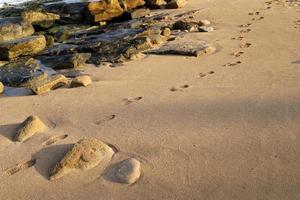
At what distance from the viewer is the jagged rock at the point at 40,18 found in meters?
11.2

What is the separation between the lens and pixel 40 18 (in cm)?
1159

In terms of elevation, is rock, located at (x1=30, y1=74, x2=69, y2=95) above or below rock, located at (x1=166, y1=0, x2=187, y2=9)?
above

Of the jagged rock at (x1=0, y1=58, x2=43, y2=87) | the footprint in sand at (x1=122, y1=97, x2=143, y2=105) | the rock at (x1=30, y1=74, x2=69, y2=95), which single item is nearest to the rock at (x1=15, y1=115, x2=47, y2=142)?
the footprint in sand at (x1=122, y1=97, x2=143, y2=105)

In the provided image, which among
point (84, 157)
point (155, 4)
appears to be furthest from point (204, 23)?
point (84, 157)

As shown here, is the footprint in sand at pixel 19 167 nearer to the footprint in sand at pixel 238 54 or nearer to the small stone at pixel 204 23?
the footprint in sand at pixel 238 54

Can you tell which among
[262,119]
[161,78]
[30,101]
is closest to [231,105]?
[262,119]

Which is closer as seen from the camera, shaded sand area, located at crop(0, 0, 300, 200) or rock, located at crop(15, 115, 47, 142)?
shaded sand area, located at crop(0, 0, 300, 200)

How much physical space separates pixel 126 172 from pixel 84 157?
382 millimetres

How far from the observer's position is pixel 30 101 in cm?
508

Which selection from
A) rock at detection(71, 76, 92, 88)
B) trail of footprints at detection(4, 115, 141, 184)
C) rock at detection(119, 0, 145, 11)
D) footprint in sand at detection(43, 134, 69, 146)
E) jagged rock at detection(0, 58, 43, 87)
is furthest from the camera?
rock at detection(119, 0, 145, 11)

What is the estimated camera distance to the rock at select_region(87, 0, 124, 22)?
11203 millimetres

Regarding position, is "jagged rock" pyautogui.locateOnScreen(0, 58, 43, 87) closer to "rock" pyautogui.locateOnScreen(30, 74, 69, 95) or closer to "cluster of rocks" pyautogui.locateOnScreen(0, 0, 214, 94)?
"cluster of rocks" pyautogui.locateOnScreen(0, 0, 214, 94)

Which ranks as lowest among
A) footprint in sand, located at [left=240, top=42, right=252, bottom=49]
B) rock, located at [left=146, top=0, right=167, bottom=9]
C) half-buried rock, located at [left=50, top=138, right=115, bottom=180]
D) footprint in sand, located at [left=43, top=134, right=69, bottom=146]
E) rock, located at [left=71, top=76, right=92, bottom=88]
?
rock, located at [left=146, top=0, right=167, bottom=9]

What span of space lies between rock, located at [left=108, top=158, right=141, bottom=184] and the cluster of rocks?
238 centimetres
